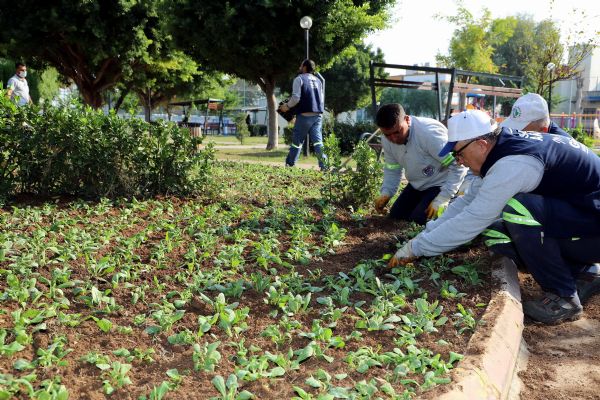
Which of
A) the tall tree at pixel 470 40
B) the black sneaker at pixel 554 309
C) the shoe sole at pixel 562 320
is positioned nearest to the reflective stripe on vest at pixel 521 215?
the black sneaker at pixel 554 309

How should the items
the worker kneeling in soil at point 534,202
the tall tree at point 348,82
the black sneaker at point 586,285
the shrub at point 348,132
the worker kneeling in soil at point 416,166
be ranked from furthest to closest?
the tall tree at point 348,82 → the shrub at point 348,132 → the worker kneeling in soil at point 416,166 → the black sneaker at point 586,285 → the worker kneeling in soil at point 534,202

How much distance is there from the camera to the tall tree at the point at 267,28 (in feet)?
44.8

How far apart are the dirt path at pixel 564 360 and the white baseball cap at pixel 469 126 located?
1186mm

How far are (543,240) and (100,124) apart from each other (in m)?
3.76

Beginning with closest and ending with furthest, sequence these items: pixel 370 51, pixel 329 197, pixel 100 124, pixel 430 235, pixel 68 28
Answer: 1. pixel 430 235
2. pixel 100 124
3. pixel 329 197
4. pixel 68 28
5. pixel 370 51

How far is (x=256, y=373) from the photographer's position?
6.64 feet

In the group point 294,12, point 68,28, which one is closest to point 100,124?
point 294,12

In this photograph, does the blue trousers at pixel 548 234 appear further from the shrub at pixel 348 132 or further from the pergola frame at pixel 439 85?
the shrub at pixel 348 132

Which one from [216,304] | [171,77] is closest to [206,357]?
[216,304]

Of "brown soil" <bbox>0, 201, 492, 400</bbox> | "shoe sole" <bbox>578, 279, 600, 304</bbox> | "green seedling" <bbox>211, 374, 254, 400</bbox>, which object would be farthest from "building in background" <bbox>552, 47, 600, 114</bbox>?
"green seedling" <bbox>211, 374, 254, 400</bbox>

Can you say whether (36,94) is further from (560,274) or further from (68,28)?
(560,274)

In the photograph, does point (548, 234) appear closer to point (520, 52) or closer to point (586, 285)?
point (586, 285)

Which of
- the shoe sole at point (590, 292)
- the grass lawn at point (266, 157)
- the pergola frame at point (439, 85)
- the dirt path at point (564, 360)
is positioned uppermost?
the pergola frame at point (439, 85)

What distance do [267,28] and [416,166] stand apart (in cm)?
1044
